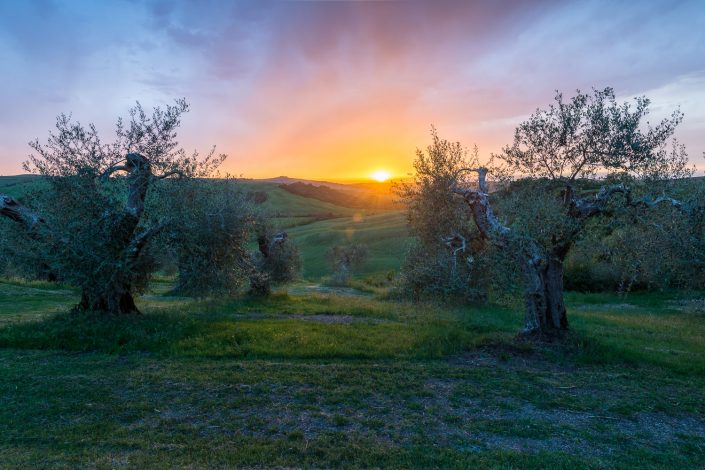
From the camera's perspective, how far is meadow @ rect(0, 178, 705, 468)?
763cm

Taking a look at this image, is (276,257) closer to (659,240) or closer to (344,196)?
(659,240)

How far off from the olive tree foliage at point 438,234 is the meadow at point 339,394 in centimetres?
99

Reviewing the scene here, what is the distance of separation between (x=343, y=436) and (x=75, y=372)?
26.0 feet

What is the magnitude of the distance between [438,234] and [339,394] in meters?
8.84

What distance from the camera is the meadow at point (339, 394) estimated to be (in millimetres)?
7633

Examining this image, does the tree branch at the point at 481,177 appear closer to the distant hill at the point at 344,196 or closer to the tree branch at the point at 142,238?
the tree branch at the point at 142,238

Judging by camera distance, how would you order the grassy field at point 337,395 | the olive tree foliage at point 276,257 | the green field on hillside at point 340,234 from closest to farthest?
the grassy field at point 337,395
the olive tree foliage at point 276,257
the green field on hillside at point 340,234

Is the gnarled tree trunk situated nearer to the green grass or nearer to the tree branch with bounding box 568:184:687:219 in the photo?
the tree branch with bounding box 568:184:687:219

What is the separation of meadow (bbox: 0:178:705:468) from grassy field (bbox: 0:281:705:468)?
0.04 meters

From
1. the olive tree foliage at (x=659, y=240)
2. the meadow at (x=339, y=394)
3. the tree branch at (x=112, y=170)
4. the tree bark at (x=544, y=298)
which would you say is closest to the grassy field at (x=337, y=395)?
the meadow at (x=339, y=394)

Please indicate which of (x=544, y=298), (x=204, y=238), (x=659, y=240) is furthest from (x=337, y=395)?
(x=659, y=240)

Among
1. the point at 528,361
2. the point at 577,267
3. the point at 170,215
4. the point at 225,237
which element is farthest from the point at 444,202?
the point at 577,267

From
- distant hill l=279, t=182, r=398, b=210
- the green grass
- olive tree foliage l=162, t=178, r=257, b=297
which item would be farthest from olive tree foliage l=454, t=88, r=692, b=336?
distant hill l=279, t=182, r=398, b=210

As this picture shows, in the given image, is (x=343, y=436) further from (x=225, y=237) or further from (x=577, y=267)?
(x=577, y=267)
